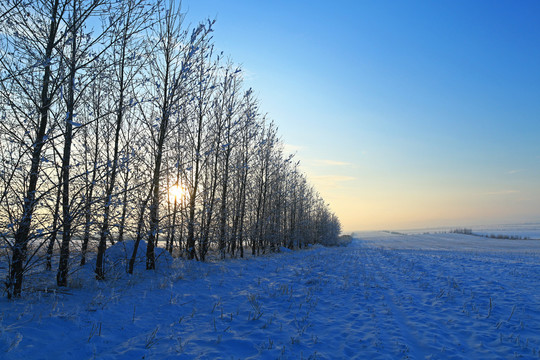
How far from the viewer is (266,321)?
584cm

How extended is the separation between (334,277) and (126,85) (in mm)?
10789

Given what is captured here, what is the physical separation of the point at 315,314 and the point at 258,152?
1595 cm

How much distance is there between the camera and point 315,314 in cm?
652

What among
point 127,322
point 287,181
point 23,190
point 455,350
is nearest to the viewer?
point 455,350

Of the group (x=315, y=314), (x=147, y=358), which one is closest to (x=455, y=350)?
(x=315, y=314)

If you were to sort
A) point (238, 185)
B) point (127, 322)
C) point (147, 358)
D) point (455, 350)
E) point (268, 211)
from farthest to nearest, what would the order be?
point (268, 211) < point (238, 185) < point (127, 322) < point (455, 350) < point (147, 358)

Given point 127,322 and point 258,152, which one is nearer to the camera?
point 127,322

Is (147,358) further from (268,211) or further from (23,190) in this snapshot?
(268,211)

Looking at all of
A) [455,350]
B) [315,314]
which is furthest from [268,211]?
[455,350]

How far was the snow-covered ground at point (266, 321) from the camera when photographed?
442cm

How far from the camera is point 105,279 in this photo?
8867 millimetres

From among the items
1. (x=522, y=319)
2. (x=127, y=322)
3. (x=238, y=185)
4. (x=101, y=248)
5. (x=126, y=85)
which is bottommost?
(x=522, y=319)

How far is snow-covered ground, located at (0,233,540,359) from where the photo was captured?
442 cm

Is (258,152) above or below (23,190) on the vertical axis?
above
